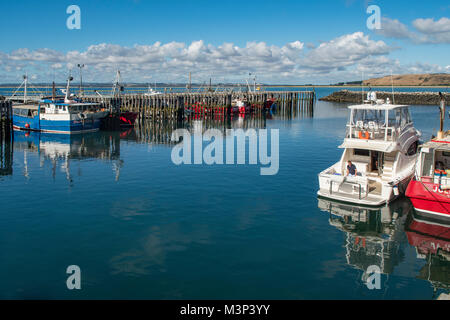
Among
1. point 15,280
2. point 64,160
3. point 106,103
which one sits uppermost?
point 106,103

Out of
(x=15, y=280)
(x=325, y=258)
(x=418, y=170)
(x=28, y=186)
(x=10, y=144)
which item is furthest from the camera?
(x=10, y=144)

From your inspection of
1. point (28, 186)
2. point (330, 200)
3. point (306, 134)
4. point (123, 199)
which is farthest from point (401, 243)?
point (306, 134)

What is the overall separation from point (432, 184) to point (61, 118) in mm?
46791

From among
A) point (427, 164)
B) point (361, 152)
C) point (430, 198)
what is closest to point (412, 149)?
point (361, 152)

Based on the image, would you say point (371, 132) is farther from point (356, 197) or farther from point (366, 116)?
point (356, 197)

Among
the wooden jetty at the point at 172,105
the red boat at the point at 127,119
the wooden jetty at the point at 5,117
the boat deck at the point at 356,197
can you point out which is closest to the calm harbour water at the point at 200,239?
the boat deck at the point at 356,197

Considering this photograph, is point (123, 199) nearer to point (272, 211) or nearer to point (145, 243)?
point (145, 243)

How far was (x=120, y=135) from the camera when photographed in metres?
51.2

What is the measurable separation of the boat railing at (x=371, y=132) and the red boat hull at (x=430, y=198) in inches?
161

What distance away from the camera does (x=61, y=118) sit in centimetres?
5175

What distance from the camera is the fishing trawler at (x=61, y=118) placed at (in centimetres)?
5172

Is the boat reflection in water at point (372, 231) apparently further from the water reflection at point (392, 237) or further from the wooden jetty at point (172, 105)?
the wooden jetty at point (172, 105)

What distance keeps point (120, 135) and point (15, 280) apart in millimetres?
39619

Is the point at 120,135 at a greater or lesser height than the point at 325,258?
greater
